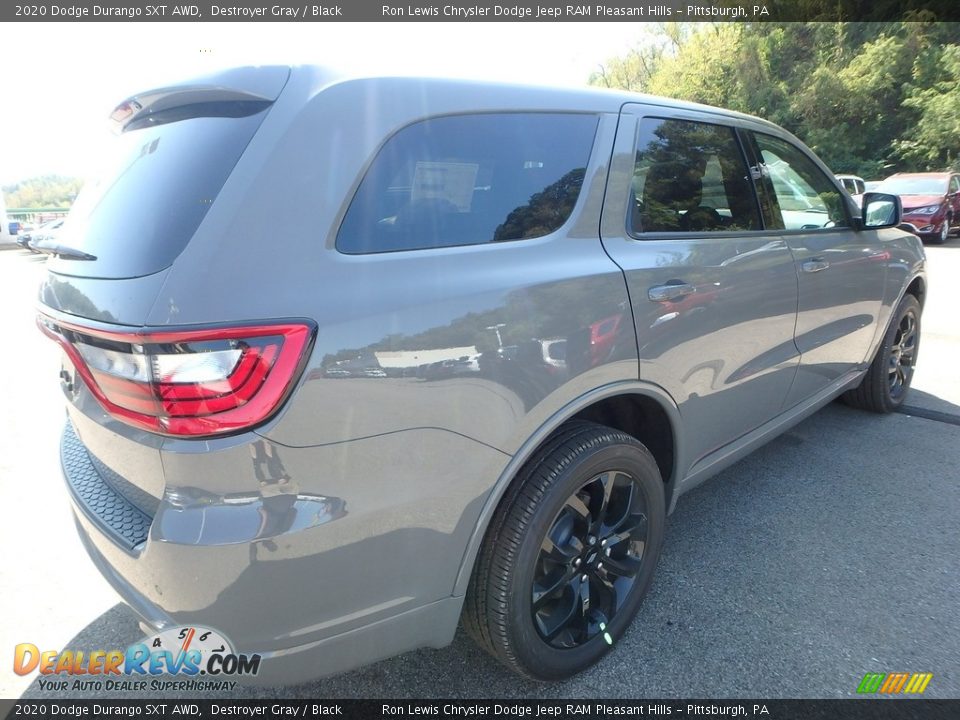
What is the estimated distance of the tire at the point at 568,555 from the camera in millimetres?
1788

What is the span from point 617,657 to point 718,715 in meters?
0.36

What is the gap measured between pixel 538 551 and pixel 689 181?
163cm

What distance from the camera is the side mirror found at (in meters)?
3.46

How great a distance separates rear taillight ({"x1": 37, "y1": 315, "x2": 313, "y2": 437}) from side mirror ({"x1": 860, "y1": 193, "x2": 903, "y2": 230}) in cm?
344

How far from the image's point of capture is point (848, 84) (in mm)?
25000

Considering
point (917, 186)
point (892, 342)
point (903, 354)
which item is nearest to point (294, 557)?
point (892, 342)

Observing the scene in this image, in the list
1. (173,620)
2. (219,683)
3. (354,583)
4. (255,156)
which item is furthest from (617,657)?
(255,156)

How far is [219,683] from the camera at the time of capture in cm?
167

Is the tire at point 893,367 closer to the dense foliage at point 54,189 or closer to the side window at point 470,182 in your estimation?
the side window at point 470,182

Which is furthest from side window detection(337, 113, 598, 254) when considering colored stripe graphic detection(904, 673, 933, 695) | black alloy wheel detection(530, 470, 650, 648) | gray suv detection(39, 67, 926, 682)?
colored stripe graphic detection(904, 673, 933, 695)

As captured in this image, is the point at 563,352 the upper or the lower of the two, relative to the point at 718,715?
upper

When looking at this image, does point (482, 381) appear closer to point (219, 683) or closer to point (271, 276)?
point (271, 276)

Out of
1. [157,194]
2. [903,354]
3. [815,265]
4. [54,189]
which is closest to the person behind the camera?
[157,194]

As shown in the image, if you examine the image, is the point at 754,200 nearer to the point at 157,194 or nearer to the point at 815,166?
the point at 815,166
